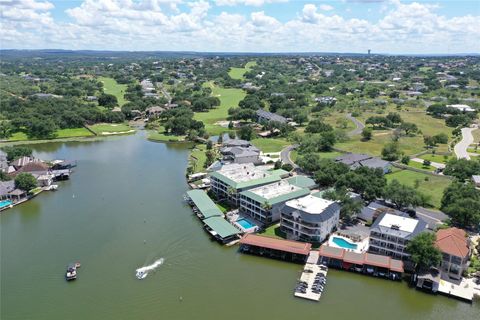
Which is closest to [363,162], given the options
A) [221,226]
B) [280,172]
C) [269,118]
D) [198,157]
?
[280,172]

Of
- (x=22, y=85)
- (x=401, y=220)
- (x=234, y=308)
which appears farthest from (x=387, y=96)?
(x=22, y=85)

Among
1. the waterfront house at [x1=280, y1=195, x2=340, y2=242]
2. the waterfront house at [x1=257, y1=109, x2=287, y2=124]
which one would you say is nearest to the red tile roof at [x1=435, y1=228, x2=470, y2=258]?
the waterfront house at [x1=280, y1=195, x2=340, y2=242]

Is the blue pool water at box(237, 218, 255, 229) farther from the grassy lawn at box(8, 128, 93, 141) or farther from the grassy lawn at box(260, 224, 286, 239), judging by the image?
the grassy lawn at box(8, 128, 93, 141)

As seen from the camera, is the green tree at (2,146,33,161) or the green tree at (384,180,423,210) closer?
the green tree at (384,180,423,210)

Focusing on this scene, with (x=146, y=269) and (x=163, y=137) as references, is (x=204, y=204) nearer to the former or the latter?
(x=146, y=269)

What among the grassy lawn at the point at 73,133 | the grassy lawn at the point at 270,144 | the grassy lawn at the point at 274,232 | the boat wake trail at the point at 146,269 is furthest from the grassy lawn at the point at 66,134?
the grassy lawn at the point at 274,232

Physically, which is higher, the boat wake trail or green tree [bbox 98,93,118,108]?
green tree [bbox 98,93,118,108]
